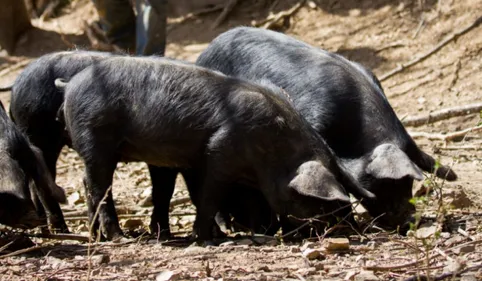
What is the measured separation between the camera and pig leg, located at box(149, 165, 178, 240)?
7.64 metres

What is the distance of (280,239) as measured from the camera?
6.85 meters

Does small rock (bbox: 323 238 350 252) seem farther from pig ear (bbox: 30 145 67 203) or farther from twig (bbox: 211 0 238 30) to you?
twig (bbox: 211 0 238 30)

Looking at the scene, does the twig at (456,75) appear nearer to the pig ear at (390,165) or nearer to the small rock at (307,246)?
the pig ear at (390,165)

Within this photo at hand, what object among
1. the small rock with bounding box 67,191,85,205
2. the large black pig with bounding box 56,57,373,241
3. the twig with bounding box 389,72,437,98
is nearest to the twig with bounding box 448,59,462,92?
the twig with bounding box 389,72,437,98

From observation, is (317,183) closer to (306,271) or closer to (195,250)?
(195,250)

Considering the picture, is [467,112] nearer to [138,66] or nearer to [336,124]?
[336,124]

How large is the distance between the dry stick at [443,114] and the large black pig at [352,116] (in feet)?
9.22

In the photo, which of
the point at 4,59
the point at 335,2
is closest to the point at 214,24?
the point at 335,2

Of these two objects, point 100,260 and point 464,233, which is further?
point 464,233

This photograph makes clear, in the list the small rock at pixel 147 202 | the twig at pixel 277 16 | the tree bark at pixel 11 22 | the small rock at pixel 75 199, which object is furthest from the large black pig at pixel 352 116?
the tree bark at pixel 11 22

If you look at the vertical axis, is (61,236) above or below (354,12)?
below

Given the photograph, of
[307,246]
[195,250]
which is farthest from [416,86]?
[195,250]

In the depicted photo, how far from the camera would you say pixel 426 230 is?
22.6 ft

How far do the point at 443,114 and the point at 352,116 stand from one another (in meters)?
3.58
